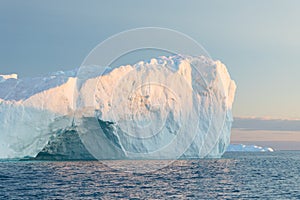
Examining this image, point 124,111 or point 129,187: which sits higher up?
point 124,111

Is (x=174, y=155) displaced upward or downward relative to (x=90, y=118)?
downward

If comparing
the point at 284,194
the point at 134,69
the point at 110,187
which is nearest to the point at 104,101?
the point at 134,69

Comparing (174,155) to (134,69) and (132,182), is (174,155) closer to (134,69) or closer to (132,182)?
(134,69)

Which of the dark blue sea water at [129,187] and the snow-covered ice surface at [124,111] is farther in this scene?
the snow-covered ice surface at [124,111]

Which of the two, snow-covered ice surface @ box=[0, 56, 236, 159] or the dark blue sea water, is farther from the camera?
snow-covered ice surface @ box=[0, 56, 236, 159]

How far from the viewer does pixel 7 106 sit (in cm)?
5022

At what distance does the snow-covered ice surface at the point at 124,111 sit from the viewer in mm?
50781

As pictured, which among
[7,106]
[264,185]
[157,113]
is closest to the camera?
[264,185]

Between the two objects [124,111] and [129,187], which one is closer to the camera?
[129,187]

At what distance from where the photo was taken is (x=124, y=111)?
196 ft

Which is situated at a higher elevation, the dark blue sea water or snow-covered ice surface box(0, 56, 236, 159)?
snow-covered ice surface box(0, 56, 236, 159)

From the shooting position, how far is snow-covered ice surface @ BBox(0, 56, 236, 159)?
50781 millimetres

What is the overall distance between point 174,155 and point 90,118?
1553 centimetres

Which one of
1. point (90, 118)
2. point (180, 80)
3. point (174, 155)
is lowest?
point (174, 155)
